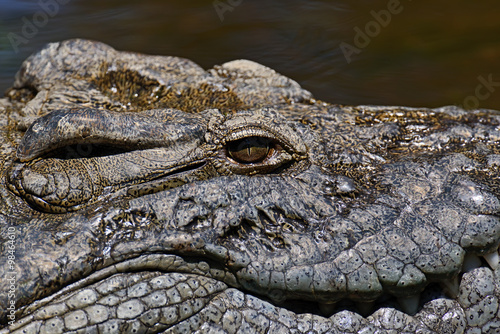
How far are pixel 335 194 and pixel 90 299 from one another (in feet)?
3.71

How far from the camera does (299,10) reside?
723cm

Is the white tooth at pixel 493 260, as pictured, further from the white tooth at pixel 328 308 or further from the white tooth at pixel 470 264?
the white tooth at pixel 328 308

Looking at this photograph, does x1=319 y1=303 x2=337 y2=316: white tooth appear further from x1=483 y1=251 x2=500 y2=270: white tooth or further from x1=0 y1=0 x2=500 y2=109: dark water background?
x1=0 y1=0 x2=500 y2=109: dark water background

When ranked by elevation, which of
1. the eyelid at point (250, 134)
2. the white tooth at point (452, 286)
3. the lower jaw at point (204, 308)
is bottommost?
the lower jaw at point (204, 308)

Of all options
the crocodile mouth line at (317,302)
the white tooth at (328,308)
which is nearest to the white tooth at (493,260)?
the crocodile mouth line at (317,302)

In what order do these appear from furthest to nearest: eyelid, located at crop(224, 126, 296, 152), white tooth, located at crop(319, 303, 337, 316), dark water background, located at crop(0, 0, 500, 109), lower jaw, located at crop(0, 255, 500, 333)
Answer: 1. dark water background, located at crop(0, 0, 500, 109)
2. eyelid, located at crop(224, 126, 296, 152)
3. white tooth, located at crop(319, 303, 337, 316)
4. lower jaw, located at crop(0, 255, 500, 333)

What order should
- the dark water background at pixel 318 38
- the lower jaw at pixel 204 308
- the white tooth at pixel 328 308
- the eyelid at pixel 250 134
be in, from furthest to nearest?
the dark water background at pixel 318 38 → the eyelid at pixel 250 134 → the white tooth at pixel 328 308 → the lower jaw at pixel 204 308

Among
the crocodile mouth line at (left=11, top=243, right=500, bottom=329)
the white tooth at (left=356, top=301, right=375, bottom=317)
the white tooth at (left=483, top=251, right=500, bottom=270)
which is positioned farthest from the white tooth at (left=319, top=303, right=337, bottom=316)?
the white tooth at (left=483, top=251, right=500, bottom=270)

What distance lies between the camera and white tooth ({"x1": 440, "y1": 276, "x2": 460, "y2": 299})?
8.52ft

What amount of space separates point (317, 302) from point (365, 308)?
210mm

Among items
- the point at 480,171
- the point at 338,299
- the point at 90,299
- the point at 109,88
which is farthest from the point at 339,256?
the point at 109,88

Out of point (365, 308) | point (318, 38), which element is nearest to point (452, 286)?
point (365, 308)

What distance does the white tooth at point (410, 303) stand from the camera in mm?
2592

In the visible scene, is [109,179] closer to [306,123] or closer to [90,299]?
[90,299]
